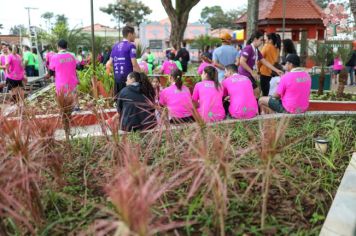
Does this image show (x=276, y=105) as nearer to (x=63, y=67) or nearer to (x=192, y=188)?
(x=63, y=67)

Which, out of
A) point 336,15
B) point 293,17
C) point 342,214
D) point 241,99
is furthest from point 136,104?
point 293,17

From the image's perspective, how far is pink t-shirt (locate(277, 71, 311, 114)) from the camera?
18.5 ft

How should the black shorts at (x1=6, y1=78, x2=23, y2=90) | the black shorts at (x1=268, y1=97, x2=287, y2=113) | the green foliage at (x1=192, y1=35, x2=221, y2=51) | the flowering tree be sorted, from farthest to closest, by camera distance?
the green foliage at (x1=192, y1=35, x2=221, y2=51)
the flowering tree
the black shorts at (x1=6, y1=78, x2=23, y2=90)
the black shorts at (x1=268, y1=97, x2=287, y2=113)

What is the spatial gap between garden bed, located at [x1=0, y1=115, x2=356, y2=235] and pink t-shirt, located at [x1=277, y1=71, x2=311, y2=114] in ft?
5.25

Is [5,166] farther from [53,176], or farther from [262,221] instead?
[262,221]

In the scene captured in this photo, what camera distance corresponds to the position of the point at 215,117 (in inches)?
201

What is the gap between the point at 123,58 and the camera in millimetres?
6715

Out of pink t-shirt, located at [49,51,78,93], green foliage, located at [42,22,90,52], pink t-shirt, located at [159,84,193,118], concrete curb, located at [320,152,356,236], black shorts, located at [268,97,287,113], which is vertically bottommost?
concrete curb, located at [320,152,356,236]

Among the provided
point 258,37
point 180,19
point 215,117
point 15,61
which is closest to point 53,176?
point 215,117

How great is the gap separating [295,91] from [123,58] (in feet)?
8.81

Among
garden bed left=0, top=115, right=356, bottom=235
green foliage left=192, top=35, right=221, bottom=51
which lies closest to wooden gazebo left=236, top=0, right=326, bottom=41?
garden bed left=0, top=115, right=356, bottom=235

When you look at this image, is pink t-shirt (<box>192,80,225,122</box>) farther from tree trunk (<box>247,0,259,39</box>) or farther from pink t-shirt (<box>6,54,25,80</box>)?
pink t-shirt (<box>6,54,25,80</box>)

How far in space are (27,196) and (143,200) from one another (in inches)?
37.5

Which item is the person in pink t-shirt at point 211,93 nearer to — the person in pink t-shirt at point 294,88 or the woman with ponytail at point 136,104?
the woman with ponytail at point 136,104
